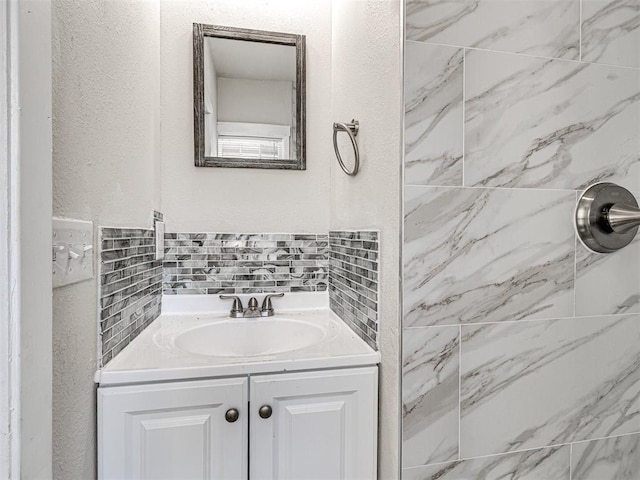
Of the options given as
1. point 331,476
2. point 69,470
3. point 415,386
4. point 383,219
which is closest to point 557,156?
point 383,219

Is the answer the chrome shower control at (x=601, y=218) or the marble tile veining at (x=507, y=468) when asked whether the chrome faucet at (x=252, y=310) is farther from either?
the chrome shower control at (x=601, y=218)

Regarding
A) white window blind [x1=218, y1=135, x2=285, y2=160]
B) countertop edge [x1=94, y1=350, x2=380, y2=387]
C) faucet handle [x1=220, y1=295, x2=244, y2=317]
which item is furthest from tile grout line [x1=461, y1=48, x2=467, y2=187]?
faucet handle [x1=220, y1=295, x2=244, y2=317]

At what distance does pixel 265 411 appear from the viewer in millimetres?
916

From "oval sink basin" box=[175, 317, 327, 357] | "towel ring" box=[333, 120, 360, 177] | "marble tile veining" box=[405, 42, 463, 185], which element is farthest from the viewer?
"oval sink basin" box=[175, 317, 327, 357]

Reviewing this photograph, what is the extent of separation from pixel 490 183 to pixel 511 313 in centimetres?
32

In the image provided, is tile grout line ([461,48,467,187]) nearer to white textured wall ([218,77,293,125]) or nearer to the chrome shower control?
the chrome shower control

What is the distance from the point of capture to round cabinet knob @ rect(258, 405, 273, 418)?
92 centimetres

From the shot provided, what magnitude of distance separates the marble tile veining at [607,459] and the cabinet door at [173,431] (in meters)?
0.85

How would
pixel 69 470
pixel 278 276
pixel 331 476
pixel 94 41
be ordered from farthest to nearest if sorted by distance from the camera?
1. pixel 278 276
2. pixel 331 476
3. pixel 94 41
4. pixel 69 470

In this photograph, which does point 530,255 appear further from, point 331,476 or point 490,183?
point 331,476

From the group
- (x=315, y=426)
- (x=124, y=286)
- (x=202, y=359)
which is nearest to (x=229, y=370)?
(x=202, y=359)

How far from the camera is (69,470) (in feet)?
2.32

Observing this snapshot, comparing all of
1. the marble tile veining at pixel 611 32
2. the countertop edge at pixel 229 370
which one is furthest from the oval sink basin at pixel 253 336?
the marble tile veining at pixel 611 32

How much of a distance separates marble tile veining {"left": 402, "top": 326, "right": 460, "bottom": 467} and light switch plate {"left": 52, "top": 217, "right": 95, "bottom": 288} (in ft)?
2.27
